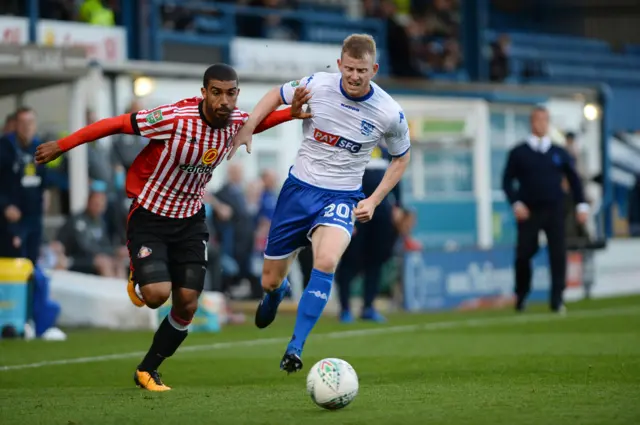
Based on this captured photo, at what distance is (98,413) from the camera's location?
7219 millimetres

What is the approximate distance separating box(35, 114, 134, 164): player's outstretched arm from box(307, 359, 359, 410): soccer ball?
2216 millimetres

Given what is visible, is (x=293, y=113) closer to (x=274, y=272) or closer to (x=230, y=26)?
(x=274, y=272)

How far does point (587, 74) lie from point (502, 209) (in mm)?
9217

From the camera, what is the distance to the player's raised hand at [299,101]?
899cm

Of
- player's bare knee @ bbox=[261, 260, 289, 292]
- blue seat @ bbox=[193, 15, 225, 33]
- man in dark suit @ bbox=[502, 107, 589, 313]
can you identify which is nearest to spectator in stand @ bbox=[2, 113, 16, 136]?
player's bare knee @ bbox=[261, 260, 289, 292]

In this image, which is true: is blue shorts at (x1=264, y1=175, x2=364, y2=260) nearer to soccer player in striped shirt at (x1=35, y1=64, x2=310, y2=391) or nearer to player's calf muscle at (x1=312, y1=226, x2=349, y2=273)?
player's calf muscle at (x1=312, y1=226, x2=349, y2=273)

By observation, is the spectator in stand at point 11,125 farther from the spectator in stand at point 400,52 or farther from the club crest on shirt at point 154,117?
the spectator in stand at point 400,52

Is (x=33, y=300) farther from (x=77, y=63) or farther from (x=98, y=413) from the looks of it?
(x=98, y=413)

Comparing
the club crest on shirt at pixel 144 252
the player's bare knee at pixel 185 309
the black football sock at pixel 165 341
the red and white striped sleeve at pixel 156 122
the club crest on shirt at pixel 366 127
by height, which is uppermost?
the red and white striped sleeve at pixel 156 122

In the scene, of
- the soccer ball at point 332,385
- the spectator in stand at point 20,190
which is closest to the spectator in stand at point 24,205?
the spectator in stand at point 20,190

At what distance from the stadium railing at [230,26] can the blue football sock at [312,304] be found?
12551mm

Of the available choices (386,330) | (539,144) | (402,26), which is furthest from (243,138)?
(402,26)

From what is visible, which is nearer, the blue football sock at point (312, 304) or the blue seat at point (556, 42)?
the blue football sock at point (312, 304)

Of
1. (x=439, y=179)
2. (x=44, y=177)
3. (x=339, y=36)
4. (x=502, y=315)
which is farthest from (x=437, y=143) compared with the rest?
(x=44, y=177)
